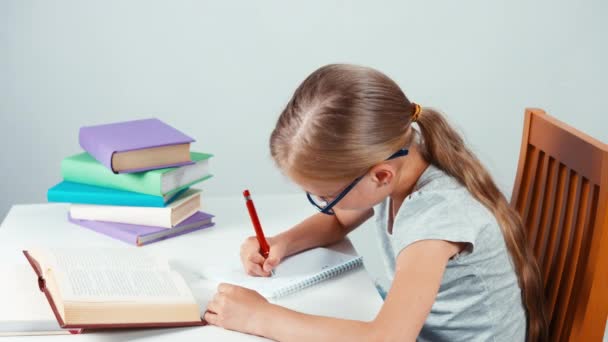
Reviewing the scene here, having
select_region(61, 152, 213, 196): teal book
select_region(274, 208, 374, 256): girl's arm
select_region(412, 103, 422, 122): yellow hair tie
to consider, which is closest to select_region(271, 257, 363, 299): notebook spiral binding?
select_region(274, 208, 374, 256): girl's arm

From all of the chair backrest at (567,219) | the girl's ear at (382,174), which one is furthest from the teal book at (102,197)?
the chair backrest at (567,219)

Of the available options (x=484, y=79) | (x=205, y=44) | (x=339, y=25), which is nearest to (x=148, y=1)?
(x=205, y=44)

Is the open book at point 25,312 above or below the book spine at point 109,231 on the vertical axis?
above

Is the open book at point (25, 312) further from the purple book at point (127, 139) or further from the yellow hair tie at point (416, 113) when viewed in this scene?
the yellow hair tie at point (416, 113)

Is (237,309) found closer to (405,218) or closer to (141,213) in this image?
(405,218)

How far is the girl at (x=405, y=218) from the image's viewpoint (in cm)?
105

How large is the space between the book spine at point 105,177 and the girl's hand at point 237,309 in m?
0.37

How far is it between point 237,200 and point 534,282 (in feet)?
2.16

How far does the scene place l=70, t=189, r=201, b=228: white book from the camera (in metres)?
1.43

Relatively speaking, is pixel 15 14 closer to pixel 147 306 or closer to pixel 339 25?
pixel 339 25

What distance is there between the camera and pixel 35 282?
45.3 inches

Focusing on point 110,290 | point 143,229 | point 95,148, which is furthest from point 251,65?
point 110,290

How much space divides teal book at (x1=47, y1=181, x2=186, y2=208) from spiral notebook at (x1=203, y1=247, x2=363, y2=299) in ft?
0.72

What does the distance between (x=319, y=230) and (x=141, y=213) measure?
0.32 metres
